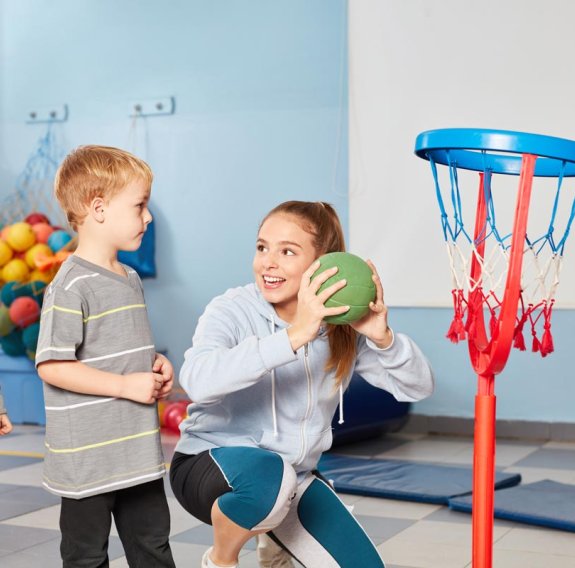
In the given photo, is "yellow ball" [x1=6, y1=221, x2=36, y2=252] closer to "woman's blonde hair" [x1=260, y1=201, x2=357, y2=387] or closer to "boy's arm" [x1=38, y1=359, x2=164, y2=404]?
"woman's blonde hair" [x1=260, y1=201, x2=357, y2=387]

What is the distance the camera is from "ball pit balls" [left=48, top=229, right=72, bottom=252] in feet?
17.3

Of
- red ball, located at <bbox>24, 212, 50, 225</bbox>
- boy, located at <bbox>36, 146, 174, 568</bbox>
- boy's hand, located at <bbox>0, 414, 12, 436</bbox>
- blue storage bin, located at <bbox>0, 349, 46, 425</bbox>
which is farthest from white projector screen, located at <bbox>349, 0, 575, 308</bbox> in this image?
boy's hand, located at <bbox>0, 414, 12, 436</bbox>

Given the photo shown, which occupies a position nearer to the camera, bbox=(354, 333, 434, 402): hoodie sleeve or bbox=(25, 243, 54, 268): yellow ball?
bbox=(354, 333, 434, 402): hoodie sleeve

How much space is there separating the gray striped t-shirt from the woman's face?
0.32m

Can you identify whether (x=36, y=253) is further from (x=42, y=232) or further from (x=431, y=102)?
(x=431, y=102)

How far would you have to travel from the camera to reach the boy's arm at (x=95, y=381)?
6.52 feet

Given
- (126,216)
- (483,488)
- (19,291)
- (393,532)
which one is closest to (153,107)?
(19,291)

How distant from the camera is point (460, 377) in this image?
4.95 meters

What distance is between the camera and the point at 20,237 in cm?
520

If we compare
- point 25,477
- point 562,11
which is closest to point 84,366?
point 25,477

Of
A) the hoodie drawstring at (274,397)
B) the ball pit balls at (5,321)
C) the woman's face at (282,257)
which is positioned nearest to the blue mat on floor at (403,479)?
the hoodie drawstring at (274,397)

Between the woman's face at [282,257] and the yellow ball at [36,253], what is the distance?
125 inches

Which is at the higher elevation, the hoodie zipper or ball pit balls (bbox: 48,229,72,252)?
ball pit balls (bbox: 48,229,72,252)

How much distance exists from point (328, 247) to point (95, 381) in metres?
0.65
